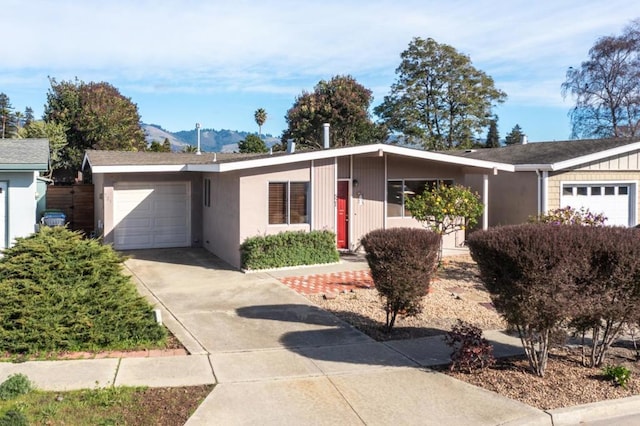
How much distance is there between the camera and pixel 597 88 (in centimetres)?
3931

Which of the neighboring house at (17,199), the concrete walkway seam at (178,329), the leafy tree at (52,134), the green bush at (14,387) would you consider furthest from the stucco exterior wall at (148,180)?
the leafy tree at (52,134)

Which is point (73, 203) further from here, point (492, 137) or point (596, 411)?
point (492, 137)

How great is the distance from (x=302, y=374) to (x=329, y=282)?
216 inches

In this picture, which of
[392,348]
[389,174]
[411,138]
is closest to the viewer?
[392,348]

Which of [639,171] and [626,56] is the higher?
[626,56]

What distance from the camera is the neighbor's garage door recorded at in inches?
655

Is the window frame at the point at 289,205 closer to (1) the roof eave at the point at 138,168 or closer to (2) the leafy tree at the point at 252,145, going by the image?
(1) the roof eave at the point at 138,168

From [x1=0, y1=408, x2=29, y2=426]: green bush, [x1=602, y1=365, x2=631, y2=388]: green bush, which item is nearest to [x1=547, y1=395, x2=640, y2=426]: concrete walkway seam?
[x1=602, y1=365, x2=631, y2=388]: green bush

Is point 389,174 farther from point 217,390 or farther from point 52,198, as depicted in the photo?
point 52,198

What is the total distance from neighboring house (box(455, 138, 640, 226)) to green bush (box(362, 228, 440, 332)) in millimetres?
9043

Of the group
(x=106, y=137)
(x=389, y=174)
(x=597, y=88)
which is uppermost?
(x=597, y=88)

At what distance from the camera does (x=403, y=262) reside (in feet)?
25.4

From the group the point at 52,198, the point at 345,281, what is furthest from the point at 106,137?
the point at 345,281

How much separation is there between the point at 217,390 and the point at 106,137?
30251 millimetres
